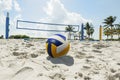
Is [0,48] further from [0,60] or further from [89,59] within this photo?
[89,59]

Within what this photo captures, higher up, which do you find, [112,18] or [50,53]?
[112,18]

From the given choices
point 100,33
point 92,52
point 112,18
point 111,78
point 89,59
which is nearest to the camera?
point 111,78

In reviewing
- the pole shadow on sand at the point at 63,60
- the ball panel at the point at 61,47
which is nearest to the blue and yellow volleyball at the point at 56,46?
the ball panel at the point at 61,47

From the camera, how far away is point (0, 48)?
7.60m

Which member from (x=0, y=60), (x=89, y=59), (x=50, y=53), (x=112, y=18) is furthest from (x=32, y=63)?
(x=112, y=18)

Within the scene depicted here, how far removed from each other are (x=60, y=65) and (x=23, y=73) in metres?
0.99

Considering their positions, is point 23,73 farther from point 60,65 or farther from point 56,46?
point 56,46

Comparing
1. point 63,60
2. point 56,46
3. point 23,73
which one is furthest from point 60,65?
point 23,73

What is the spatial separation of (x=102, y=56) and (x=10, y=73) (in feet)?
9.32

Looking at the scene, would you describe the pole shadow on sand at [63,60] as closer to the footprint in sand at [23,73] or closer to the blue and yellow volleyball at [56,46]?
the blue and yellow volleyball at [56,46]

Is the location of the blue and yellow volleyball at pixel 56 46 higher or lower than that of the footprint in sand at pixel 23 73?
Result: higher

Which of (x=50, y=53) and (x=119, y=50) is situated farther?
(x=119, y=50)

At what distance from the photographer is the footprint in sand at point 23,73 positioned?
5203 mm

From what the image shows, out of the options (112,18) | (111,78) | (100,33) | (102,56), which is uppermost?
(112,18)
